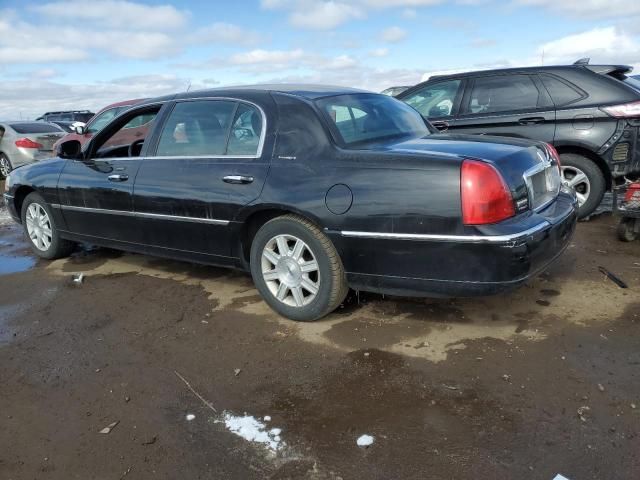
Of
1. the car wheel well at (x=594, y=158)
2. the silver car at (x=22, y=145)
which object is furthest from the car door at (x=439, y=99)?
the silver car at (x=22, y=145)

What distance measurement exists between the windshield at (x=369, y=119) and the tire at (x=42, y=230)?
3.33 meters

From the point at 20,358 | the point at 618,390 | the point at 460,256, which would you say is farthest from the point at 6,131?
the point at 618,390

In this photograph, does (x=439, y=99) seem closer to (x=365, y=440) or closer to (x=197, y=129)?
→ (x=197, y=129)

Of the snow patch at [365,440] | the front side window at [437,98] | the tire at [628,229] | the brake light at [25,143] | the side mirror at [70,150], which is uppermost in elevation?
the front side window at [437,98]

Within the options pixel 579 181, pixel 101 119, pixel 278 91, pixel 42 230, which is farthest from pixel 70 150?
pixel 101 119

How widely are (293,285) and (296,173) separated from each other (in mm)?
779

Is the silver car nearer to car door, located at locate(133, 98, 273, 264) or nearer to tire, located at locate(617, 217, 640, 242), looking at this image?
car door, located at locate(133, 98, 273, 264)

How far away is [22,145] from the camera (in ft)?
40.0

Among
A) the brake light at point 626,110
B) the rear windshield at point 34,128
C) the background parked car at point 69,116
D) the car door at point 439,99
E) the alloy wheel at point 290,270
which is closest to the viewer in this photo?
the alloy wheel at point 290,270

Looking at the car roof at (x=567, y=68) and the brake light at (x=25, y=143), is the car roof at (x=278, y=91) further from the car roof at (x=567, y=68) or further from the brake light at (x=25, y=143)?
the brake light at (x=25, y=143)

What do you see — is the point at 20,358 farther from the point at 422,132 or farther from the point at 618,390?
the point at 618,390

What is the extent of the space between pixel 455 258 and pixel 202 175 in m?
1.96

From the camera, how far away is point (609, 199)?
284 inches

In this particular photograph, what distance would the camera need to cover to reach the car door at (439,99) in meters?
6.57
